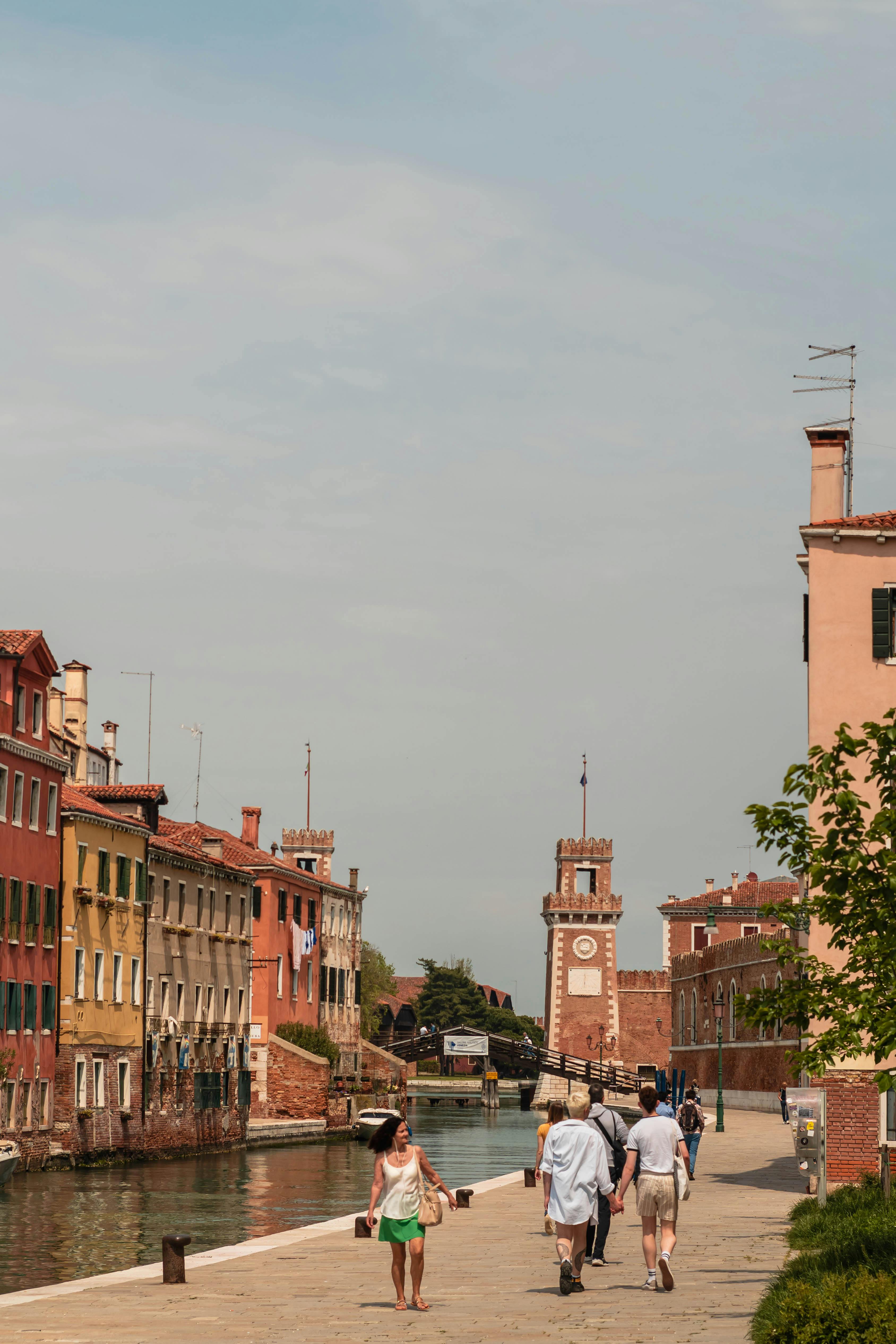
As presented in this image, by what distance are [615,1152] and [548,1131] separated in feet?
4.49

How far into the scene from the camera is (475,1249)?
21406 mm

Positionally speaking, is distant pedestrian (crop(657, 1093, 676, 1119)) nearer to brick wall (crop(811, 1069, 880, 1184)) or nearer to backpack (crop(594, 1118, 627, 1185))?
backpack (crop(594, 1118, 627, 1185))

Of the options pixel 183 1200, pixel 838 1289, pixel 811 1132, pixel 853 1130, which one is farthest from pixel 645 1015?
pixel 838 1289

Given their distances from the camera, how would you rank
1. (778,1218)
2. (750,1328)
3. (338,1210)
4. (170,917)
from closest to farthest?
1. (750,1328)
2. (778,1218)
3. (338,1210)
4. (170,917)

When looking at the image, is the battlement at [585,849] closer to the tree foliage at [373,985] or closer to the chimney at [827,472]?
the tree foliage at [373,985]

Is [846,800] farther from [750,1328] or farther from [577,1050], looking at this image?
[577,1050]

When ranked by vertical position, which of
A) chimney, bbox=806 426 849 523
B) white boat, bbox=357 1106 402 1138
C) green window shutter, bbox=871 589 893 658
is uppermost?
chimney, bbox=806 426 849 523

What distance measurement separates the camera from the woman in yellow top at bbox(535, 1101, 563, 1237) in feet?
59.6

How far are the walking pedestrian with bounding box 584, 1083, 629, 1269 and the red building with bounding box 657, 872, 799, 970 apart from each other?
3170 inches

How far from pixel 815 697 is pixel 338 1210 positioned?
46.3 feet

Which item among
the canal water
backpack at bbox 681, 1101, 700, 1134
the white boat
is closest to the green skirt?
the canal water

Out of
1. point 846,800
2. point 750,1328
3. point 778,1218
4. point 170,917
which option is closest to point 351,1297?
point 750,1328

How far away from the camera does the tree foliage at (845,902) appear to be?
15227 millimetres

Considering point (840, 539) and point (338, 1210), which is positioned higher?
point (840, 539)
